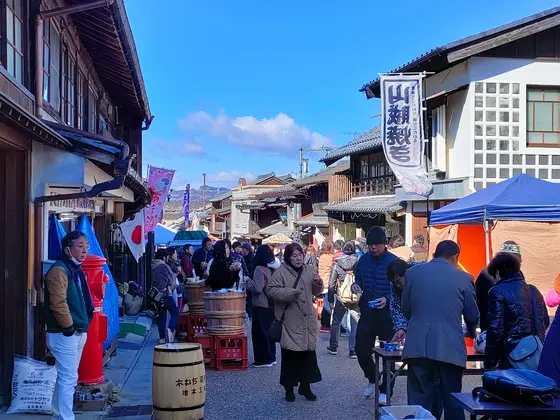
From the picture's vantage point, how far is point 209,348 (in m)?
9.98

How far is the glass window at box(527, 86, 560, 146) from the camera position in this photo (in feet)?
54.9

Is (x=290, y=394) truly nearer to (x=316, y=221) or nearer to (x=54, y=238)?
(x=54, y=238)

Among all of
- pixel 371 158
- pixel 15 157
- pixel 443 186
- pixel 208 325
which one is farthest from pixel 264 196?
pixel 15 157

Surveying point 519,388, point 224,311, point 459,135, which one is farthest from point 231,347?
point 459,135

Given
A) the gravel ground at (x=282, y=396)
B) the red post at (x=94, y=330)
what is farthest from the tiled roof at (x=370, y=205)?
the red post at (x=94, y=330)

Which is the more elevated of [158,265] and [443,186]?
[443,186]

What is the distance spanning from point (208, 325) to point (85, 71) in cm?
485

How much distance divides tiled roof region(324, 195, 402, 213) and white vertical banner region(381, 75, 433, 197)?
15.9 feet

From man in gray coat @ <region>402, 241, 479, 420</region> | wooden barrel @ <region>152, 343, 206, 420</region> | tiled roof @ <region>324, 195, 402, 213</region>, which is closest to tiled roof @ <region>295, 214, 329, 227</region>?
tiled roof @ <region>324, 195, 402, 213</region>

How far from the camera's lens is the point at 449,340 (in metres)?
5.41

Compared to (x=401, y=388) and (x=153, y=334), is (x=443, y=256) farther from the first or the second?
(x=153, y=334)

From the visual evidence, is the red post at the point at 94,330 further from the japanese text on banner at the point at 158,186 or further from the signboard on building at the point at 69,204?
the japanese text on banner at the point at 158,186

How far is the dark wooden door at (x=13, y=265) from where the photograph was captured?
6.81 metres

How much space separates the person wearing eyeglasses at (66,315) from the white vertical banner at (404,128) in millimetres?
10266
